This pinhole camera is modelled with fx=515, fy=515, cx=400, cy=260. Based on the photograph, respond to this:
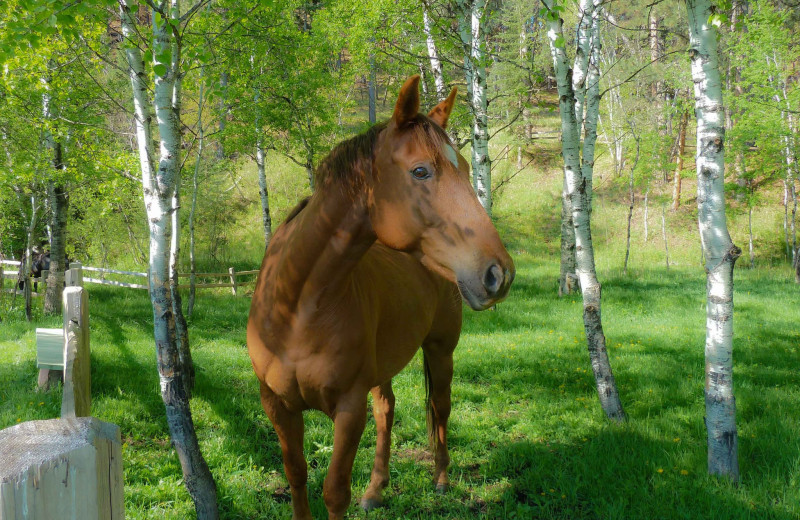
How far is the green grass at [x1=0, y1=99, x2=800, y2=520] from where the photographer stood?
11.9 feet

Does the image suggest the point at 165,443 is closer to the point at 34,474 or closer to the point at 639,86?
the point at 34,474

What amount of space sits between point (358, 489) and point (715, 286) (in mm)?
3032

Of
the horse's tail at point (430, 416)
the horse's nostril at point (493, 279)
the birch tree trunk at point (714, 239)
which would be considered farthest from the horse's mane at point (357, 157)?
the birch tree trunk at point (714, 239)

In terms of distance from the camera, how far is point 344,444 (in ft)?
9.00

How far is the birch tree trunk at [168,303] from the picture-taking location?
3463 millimetres

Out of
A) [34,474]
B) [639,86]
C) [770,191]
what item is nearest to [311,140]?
[34,474]

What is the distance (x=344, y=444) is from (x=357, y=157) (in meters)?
1.50

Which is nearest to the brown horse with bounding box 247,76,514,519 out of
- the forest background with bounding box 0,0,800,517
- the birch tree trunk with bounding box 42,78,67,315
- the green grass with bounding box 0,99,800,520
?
the green grass with bounding box 0,99,800,520

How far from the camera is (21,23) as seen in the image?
3.64 meters

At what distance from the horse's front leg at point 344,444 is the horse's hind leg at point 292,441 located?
0.38 meters

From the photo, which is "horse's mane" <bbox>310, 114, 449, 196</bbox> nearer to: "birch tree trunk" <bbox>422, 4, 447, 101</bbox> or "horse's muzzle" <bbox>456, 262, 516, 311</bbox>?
"horse's muzzle" <bbox>456, 262, 516, 311</bbox>

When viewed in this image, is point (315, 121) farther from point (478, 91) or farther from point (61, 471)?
point (61, 471)

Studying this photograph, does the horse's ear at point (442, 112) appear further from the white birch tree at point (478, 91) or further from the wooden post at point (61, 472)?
the white birch tree at point (478, 91)

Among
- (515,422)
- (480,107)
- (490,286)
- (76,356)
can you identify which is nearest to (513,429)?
(515,422)
